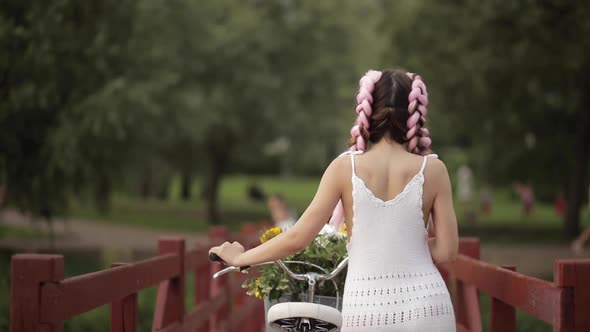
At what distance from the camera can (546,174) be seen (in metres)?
29.7

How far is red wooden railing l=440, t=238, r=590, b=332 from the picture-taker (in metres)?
4.03

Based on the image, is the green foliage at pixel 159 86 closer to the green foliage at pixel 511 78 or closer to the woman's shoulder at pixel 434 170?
the green foliage at pixel 511 78

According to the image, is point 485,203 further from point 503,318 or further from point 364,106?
point 364,106

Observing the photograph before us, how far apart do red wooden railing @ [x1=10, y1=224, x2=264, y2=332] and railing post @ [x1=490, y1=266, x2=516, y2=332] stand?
184 cm

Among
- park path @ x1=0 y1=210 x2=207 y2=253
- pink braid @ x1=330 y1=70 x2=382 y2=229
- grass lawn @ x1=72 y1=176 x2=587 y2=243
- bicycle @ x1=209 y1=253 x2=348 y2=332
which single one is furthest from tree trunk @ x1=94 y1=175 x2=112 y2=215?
pink braid @ x1=330 y1=70 x2=382 y2=229

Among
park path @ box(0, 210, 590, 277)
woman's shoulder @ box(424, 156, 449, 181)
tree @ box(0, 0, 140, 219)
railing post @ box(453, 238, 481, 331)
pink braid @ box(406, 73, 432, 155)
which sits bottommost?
park path @ box(0, 210, 590, 277)

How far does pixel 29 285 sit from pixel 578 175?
2435 cm

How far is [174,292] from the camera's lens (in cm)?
655

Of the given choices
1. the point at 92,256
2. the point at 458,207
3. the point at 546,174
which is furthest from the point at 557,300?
the point at 458,207

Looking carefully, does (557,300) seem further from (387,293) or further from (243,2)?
(243,2)

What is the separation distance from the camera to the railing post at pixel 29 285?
3.66 meters

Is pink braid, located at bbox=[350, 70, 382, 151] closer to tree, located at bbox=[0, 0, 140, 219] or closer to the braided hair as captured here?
the braided hair

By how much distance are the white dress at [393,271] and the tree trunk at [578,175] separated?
22983 millimetres

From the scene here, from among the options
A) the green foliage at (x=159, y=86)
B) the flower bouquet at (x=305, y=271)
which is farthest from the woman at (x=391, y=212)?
the green foliage at (x=159, y=86)
